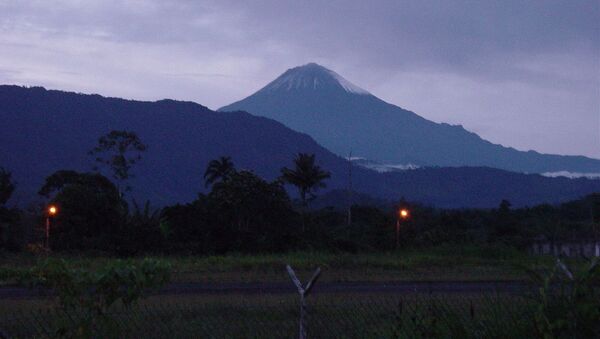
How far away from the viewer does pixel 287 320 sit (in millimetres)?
13586

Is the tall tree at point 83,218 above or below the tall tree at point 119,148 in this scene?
below

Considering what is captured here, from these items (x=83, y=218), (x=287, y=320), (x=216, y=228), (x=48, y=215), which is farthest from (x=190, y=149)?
(x=287, y=320)

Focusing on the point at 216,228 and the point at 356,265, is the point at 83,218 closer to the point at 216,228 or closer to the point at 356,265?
the point at 216,228

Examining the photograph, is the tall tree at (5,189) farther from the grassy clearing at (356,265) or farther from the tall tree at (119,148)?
the tall tree at (119,148)

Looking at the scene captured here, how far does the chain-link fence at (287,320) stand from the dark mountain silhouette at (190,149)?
117240 mm

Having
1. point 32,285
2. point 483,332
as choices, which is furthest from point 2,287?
point 483,332

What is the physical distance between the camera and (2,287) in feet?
75.6

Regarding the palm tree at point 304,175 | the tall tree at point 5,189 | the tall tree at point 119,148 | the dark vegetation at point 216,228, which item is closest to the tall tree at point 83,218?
the dark vegetation at point 216,228

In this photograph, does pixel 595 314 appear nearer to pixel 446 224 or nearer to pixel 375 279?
pixel 375 279

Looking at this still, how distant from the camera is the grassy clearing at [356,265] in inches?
1027

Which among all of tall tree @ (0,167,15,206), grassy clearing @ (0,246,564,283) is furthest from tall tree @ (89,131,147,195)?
grassy clearing @ (0,246,564,283)

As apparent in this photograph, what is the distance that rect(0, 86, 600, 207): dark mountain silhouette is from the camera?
137m

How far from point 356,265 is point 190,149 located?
123 m

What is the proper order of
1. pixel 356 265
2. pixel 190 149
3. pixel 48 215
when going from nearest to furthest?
pixel 356 265, pixel 48 215, pixel 190 149
